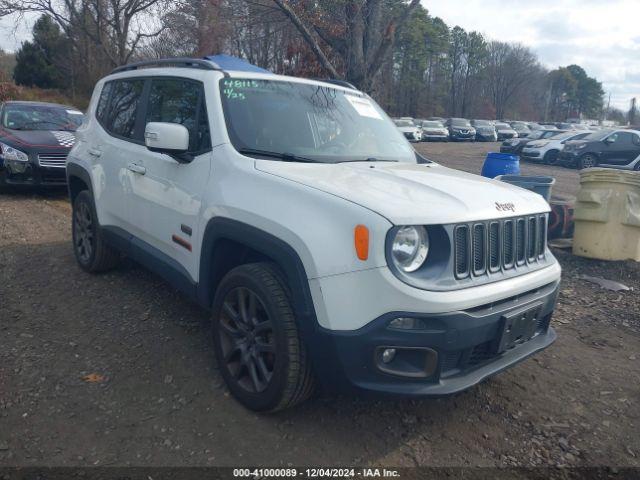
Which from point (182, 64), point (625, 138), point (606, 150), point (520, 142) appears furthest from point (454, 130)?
point (182, 64)

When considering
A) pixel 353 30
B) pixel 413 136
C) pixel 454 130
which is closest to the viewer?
pixel 353 30

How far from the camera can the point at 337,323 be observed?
2.61 m

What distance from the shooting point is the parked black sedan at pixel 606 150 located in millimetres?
18922

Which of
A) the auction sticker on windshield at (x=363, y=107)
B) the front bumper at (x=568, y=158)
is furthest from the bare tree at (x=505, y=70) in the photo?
the auction sticker on windshield at (x=363, y=107)

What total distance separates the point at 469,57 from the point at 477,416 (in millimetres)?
71924

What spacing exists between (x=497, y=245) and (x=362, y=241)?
0.86 metres

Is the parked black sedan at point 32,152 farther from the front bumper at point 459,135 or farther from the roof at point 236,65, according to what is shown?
the front bumper at point 459,135

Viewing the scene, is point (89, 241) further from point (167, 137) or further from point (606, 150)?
point (606, 150)

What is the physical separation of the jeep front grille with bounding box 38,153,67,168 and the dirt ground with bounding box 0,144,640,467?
482cm

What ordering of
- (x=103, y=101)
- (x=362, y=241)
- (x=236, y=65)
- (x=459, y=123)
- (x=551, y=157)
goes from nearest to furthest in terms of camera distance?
1. (x=362, y=241)
2. (x=103, y=101)
3. (x=236, y=65)
4. (x=551, y=157)
5. (x=459, y=123)

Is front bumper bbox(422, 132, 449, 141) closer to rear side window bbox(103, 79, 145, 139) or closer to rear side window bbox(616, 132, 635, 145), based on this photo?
rear side window bbox(616, 132, 635, 145)

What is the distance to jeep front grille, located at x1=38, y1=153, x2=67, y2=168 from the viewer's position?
885 centimetres

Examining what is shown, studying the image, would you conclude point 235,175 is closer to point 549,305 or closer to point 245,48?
point 549,305

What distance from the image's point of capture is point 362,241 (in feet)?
8.40
